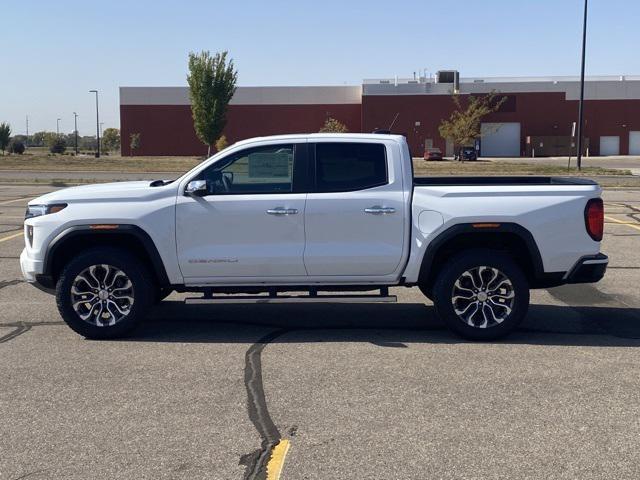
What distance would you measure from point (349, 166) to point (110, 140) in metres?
123

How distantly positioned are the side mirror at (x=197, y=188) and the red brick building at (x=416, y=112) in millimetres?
66870

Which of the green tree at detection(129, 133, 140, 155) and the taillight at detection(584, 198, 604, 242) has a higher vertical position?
the green tree at detection(129, 133, 140, 155)

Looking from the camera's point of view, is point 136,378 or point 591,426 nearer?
point 591,426

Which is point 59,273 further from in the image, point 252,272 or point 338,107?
point 338,107

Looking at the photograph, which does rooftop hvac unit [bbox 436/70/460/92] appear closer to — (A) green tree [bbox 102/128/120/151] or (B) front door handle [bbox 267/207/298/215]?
(A) green tree [bbox 102/128/120/151]

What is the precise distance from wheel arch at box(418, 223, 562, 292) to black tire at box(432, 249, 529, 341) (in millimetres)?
195

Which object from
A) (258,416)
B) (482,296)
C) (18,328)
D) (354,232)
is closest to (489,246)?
(482,296)

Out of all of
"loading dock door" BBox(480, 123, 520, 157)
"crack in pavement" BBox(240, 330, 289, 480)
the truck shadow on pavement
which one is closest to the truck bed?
the truck shadow on pavement

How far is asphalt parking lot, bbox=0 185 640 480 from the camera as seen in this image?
4.64 m

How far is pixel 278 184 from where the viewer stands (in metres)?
7.61

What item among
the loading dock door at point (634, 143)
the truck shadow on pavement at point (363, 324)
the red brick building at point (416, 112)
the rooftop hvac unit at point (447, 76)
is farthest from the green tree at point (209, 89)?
the truck shadow on pavement at point (363, 324)

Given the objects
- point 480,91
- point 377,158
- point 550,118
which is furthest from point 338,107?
point 377,158

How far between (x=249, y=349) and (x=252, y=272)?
761 millimetres

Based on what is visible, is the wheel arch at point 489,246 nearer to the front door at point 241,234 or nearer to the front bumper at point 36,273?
the front door at point 241,234
